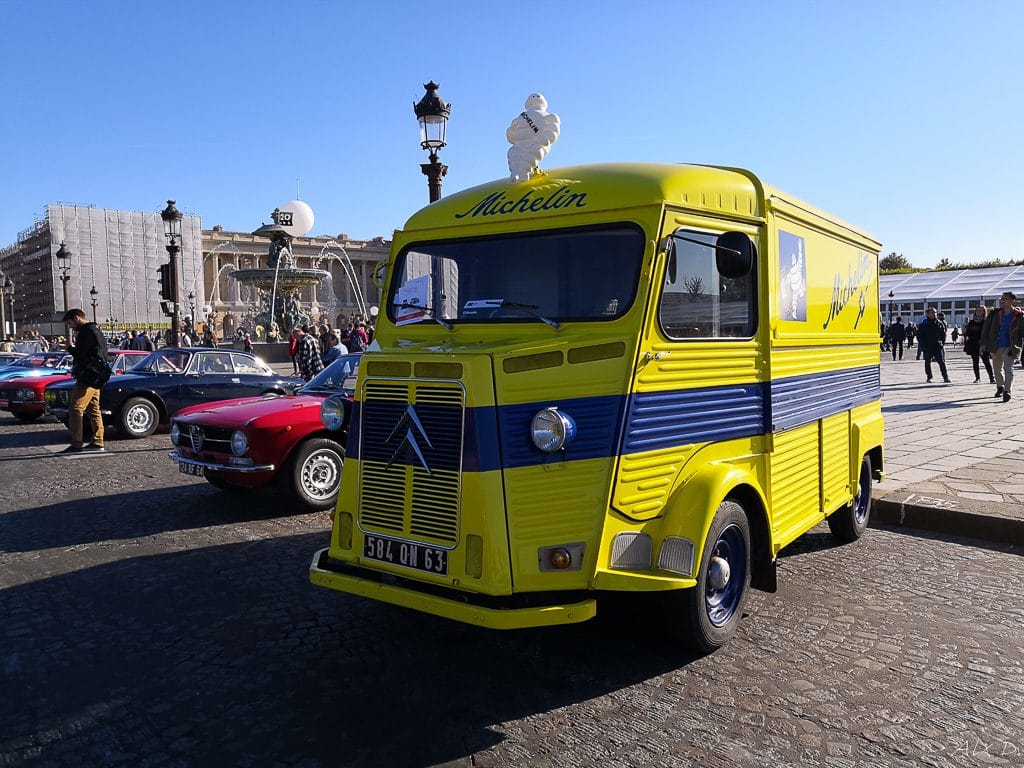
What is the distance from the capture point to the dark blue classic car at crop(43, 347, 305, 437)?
13.0 metres

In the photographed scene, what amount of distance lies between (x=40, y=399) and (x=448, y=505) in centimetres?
1478

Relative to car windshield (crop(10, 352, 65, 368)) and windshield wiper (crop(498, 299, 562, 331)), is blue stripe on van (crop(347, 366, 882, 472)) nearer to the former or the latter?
windshield wiper (crop(498, 299, 562, 331))

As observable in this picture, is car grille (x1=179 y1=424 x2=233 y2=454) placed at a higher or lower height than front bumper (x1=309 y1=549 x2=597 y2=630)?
higher

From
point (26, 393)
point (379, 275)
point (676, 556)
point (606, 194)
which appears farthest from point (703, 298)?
point (26, 393)

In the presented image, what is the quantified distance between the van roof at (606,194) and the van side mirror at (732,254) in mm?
193

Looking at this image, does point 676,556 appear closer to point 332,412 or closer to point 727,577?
point 727,577

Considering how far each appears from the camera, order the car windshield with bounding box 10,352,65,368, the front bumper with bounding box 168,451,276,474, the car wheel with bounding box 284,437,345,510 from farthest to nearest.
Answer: the car windshield with bounding box 10,352,65,368, the car wheel with bounding box 284,437,345,510, the front bumper with bounding box 168,451,276,474

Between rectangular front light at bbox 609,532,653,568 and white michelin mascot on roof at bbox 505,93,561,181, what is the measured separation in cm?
219

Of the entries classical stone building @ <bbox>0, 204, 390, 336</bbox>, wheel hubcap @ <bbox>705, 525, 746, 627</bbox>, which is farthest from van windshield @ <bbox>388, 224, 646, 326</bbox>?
classical stone building @ <bbox>0, 204, 390, 336</bbox>

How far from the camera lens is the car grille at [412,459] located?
3.91 m

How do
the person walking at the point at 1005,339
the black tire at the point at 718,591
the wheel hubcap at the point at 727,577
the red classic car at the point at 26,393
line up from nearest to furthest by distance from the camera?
1. the black tire at the point at 718,591
2. the wheel hubcap at the point at 727,577
3. the person walking at the point at 1005,339
4. the red classic car at the point at 26,393

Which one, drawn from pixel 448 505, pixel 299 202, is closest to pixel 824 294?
pixel 448 505

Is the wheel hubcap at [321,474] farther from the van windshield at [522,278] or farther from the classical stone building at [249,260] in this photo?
the classical stone building at [249,260]

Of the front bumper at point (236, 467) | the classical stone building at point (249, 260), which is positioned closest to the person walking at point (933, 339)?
the front bumper at point (236, 467)
